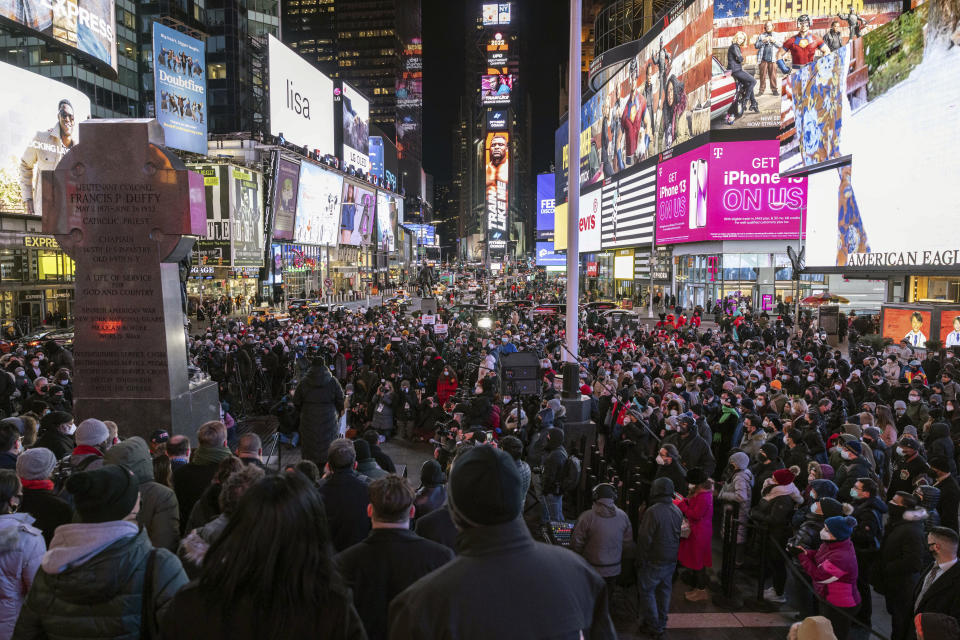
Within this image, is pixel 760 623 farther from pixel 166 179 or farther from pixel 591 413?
pixel 166 179

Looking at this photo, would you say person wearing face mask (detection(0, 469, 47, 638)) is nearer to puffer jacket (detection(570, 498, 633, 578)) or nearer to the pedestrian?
puffer jacket (detection(570, 498, 633, 578))

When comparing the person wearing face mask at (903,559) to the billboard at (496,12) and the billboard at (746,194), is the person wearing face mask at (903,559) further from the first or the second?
the billboard at (496,12)

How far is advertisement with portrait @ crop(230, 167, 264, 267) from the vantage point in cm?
4538

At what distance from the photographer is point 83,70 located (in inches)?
2028

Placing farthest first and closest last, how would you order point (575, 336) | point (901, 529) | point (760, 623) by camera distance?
1. point (575, 336)
2. point (760, 623)
3. point (901, 529)

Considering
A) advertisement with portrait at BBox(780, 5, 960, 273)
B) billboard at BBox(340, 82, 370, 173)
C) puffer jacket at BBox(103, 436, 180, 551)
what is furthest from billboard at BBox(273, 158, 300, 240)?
puffer jacket at BBox(103, 436, 180, 551)

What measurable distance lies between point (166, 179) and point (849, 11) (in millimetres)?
47885

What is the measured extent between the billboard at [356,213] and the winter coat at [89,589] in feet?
221

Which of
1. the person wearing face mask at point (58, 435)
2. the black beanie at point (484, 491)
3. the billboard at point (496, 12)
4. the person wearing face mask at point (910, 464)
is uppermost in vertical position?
the billboard at point (496, 12)

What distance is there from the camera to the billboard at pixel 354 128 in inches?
2830

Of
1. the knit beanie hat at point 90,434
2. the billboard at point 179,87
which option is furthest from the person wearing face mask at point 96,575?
the billboard at point 179,87

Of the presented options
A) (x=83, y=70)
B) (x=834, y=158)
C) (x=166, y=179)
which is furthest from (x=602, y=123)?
(x=166, y=179)

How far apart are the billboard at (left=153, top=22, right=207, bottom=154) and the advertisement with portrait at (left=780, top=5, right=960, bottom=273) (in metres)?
38.2

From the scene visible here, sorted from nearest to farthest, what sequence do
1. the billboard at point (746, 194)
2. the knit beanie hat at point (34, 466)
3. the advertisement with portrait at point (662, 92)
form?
1. the knit beanie hat at point (34, 466)
2. the billboard at point (746, 194)
3. the advertisement with portrait at point (662, 92)
